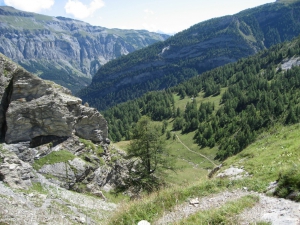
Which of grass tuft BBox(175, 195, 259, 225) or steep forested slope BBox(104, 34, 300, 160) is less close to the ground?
grass tuft BBox(175, 195, 259, 225)

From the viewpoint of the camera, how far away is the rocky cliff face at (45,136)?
35781mm

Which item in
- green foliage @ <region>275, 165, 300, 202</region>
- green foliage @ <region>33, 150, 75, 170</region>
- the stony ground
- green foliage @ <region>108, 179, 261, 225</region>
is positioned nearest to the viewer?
green foliage @ <region>275, 165, 300, 202</region>

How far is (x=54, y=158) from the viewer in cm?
3684

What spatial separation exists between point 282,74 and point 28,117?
173606 millimetres

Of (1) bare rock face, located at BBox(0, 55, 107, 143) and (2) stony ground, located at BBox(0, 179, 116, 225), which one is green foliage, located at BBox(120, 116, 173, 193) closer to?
(1) bare rock face, located at BBox(0, 55, 107, 143)

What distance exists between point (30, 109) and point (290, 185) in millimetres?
36990

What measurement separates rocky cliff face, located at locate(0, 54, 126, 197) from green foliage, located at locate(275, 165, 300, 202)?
28.0m

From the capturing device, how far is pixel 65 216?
2064cm

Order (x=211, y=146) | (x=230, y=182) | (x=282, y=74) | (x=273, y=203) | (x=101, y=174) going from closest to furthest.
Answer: (x=273, y=203) < (x=230, y=182) < (x=101, y=174) < (x=211, y=146) < (x=282, y=74)

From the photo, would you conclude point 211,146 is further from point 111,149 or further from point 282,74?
point 282,74

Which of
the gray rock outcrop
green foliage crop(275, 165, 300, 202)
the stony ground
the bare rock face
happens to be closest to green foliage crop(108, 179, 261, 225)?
green foliage crop(275, 165, 300, 202)

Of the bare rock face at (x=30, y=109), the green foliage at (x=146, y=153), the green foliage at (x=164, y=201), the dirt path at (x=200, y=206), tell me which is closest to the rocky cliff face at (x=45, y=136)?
the bare rock face at (x=30, y=109)

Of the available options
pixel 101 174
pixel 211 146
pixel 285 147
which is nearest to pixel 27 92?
pixel 101 174

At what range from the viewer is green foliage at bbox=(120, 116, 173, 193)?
41.4m
